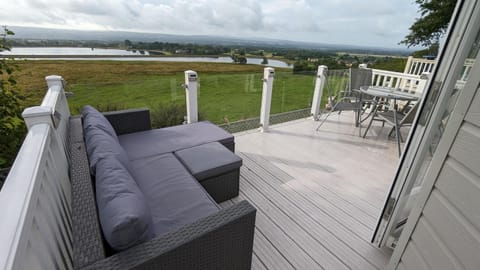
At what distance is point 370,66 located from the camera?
5.43 meters

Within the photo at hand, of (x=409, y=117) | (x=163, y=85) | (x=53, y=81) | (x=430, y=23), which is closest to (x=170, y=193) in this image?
(x=53, y=81)

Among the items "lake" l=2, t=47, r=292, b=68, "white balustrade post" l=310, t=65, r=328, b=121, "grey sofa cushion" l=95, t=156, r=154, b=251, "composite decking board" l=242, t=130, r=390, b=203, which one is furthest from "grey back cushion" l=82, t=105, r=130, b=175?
"white balustrade post" l=310, t=65, r=328, b=121

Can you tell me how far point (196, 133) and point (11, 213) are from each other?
1992 mm

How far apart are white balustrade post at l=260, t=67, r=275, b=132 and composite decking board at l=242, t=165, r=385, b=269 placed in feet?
5.69

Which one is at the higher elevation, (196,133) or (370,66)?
(370,66)

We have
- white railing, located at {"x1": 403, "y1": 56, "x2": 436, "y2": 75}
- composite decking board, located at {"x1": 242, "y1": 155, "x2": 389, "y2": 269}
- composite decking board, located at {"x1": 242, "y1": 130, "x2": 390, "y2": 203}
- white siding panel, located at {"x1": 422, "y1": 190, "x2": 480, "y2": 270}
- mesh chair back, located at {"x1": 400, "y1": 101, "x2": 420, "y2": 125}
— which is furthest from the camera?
white railing, located at {"x1": 403, "y1": 56, "x2": 436, "y2": 75}

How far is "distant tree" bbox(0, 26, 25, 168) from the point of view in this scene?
169 cm

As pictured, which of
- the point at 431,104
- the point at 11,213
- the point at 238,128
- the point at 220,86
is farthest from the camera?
the point at 238,128

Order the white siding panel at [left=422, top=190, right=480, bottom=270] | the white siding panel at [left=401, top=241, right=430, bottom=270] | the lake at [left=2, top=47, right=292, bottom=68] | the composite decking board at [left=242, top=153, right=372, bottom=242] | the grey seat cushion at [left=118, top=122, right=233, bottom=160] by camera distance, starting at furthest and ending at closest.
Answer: the lake at [left=2, top=47, right=292, bottom=68] < the grey seat cushion at [left=118, top=122, right=233, bottom=160] < the composite decking board at [left=242, top=153, right=372, bottom=242] < the white siding panel at [left=401, top=241, right=430, bottom=270] < the white siding panel at [left=422, top=190, right=480, bottom=270]

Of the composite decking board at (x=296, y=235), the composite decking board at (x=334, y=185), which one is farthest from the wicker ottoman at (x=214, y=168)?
the composite decking board at (x=334, y=185)

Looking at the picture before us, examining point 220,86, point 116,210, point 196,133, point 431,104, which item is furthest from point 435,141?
point 220,86

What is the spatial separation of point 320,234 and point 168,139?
179 centimetres

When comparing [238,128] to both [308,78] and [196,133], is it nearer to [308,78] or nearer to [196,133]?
[196,133]

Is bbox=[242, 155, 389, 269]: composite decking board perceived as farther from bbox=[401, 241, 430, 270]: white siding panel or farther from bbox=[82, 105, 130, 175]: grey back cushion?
bbox=[82, 105, 130, 175]: grey back cushion
